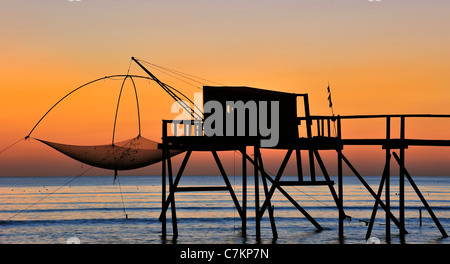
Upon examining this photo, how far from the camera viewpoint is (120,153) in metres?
27.8

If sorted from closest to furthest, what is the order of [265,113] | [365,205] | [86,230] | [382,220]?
[265,113]
[86,230]
[382,220]
[365,205]

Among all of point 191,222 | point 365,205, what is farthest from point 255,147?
point 365,205

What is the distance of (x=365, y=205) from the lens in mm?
59594

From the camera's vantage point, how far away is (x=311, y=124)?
23812 millimetres

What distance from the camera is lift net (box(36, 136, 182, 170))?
2692 centimetres

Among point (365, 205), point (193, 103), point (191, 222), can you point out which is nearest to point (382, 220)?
point (191, 222)

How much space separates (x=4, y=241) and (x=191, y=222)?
14.2 metres

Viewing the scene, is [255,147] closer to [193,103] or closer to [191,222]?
[193,103]

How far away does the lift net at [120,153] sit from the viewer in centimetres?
2692

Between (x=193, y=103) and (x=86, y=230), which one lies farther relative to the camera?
(x=86, y=230)
